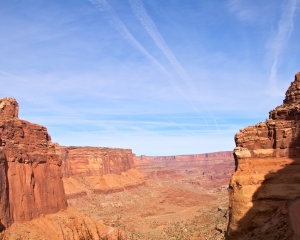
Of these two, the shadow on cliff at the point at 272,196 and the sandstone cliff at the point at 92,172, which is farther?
the sandstone cliff at the point at 92,172

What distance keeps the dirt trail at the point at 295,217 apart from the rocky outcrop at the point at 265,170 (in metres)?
2.00

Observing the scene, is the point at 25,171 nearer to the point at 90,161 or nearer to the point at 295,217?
the point at 295,217

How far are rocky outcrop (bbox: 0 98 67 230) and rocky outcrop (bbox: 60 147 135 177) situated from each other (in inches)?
1819

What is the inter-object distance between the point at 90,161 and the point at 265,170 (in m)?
79.8

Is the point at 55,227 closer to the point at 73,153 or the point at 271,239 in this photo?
the point at 271,239

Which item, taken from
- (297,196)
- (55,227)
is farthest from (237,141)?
(55,227)

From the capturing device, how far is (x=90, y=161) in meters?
98.4

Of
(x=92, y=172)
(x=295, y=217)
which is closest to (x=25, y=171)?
(x=295, y=217)

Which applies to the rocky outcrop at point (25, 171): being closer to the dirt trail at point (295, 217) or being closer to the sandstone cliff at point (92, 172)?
the dirt trail at point (295, 217)

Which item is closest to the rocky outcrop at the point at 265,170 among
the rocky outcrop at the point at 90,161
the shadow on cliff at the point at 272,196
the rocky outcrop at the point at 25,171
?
the shadow on cliff at the point at 272,196

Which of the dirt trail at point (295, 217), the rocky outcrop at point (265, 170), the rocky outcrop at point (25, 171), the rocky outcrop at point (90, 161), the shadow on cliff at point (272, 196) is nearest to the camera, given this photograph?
the dirt trail at point (295, 217)

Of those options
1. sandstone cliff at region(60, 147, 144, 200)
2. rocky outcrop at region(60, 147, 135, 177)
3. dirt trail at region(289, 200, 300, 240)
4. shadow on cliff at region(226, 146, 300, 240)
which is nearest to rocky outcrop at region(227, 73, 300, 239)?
shadow on cliff at region(226, 146, 300, 240)

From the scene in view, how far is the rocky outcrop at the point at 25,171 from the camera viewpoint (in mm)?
36562

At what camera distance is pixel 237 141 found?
2586 centimetres
